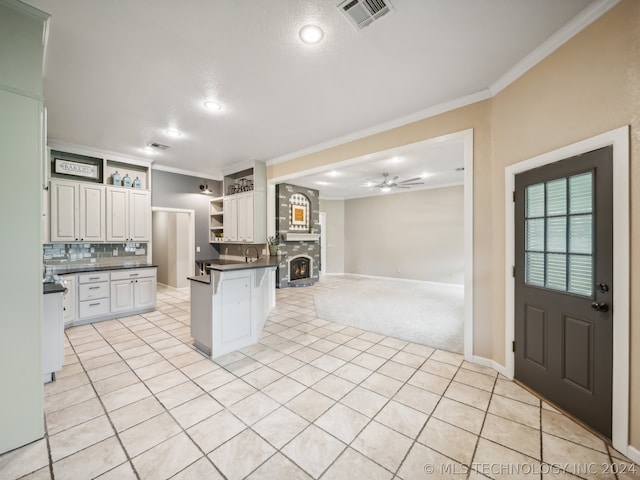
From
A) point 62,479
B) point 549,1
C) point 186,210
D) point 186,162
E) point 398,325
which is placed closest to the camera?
point 62,479

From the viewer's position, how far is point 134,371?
2705 millimetres

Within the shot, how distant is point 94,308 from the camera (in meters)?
4.25

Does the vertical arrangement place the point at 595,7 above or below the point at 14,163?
above

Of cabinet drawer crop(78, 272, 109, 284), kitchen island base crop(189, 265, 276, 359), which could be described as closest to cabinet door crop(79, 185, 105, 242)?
cabinet drawer crop(78, 272, 109, 284)

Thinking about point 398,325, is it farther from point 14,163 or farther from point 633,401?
point 14,163

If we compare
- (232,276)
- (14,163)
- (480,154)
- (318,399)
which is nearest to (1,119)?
(14,163)

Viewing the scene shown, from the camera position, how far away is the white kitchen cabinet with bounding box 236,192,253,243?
5598 millimetres

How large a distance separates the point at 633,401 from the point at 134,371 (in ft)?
13.6

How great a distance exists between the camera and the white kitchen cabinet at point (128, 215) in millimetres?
4832

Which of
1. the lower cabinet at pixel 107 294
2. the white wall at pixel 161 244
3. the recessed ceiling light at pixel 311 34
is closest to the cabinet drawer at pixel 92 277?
the lower cabinet at pixel 107 294

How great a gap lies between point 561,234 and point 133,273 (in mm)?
6063

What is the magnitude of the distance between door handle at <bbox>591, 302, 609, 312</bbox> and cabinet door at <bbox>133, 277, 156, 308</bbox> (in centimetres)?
607

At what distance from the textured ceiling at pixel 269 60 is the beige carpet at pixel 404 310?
3.13 metres

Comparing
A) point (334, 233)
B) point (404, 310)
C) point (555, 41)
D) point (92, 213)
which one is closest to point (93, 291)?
point (92, 213)
